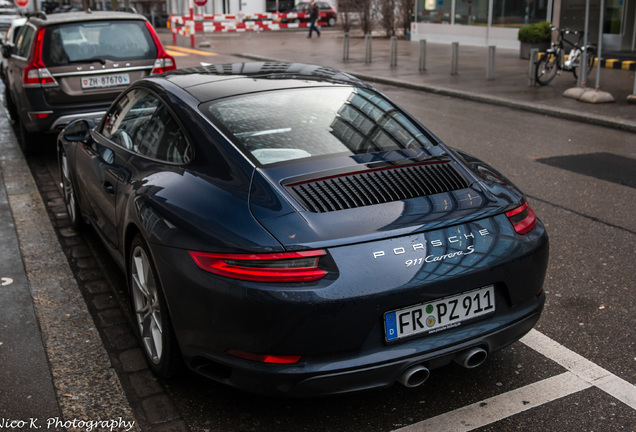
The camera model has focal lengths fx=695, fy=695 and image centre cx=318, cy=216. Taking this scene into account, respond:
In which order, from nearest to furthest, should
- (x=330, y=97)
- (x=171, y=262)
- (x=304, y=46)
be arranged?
1. (x=171, y=262)
2. (x=330, y=97)
3. (x=304, y=46)

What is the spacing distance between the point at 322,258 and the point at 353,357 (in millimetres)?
422

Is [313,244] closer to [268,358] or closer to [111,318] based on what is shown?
[268,358]

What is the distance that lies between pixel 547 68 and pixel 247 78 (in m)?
12.3

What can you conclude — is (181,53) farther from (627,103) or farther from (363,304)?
(363,304)

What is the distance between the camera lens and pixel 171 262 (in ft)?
10.3

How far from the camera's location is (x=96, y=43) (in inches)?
344

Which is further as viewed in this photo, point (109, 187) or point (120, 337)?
point (109, 187)

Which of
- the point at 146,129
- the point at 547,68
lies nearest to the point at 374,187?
the point at 146,129

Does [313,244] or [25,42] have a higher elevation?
[25,42]

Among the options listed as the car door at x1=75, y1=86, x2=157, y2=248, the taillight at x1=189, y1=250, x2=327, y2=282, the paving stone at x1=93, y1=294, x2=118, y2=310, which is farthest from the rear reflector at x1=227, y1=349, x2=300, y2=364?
the paving stone at x1=93, y1=294, x2=118, y2=310

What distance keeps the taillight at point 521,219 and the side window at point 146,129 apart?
163cm

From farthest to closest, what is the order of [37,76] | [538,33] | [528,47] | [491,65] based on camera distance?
[528,47] < [538,33] < [491,65] < [37,76]

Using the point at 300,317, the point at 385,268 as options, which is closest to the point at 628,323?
the point at 385,268

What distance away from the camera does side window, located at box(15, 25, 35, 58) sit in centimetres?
896
